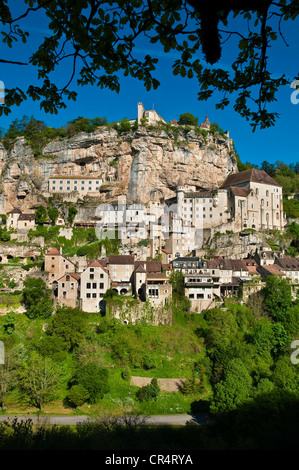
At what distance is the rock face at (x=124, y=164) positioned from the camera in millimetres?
68125

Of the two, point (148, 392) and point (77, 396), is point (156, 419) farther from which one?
point (77, 396)

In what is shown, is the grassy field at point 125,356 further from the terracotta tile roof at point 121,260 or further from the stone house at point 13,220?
the stone house at point 13,220

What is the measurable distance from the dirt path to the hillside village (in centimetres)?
711

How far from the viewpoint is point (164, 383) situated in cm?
3178

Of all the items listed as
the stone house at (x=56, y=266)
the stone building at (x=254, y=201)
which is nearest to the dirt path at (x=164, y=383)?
the stone house at (x=56, y=266)

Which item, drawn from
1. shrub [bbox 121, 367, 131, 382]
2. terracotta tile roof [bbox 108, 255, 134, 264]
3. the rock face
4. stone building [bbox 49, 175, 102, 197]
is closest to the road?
shrub [bbox 121, 367, 131, 382]

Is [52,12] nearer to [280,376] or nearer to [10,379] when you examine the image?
[280,376]

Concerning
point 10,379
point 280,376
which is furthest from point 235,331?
point 10,379

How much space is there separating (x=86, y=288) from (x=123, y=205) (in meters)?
24.8

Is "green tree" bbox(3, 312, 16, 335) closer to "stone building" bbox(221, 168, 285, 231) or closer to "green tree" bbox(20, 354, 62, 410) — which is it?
"green tree" bbox(20, 354, 62, 410)

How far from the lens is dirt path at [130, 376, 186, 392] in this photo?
3147 cm

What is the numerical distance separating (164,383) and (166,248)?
94.4 ft
